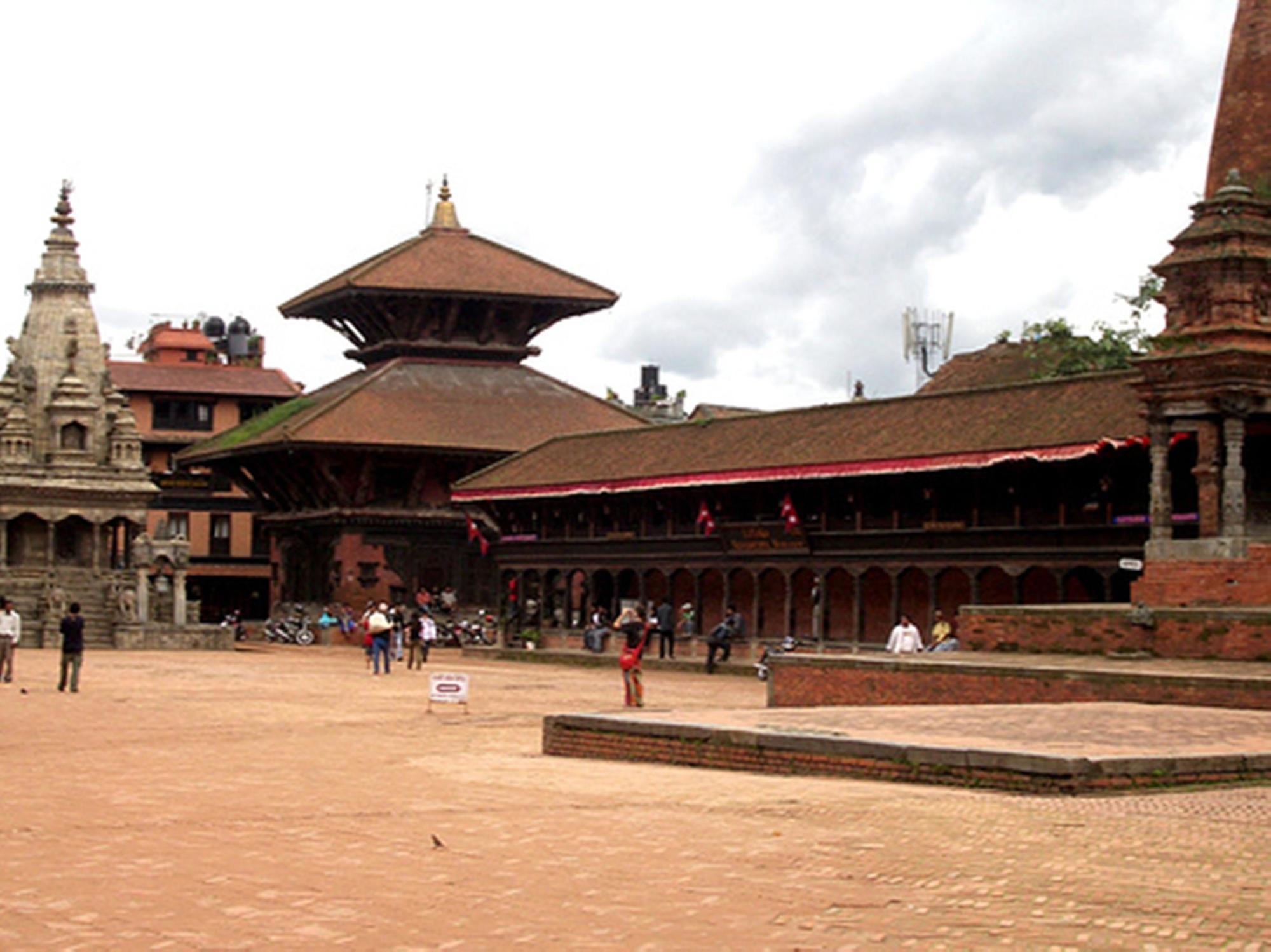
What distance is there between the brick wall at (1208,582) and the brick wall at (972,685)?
4.34 meters

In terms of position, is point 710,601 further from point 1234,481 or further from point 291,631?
point 1234,481

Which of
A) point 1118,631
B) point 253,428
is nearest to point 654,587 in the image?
point 253,428

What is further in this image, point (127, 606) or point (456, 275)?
point (456, 275)

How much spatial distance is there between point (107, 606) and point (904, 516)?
86.5ft

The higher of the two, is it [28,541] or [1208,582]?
[28,541]

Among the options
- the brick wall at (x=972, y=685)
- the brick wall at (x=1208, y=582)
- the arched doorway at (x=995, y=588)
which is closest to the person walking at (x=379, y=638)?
the arched doorway at (x=995, y=588)

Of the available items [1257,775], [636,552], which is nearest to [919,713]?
[1257,775]

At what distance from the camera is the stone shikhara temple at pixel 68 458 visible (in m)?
61.3

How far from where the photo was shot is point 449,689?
28516 millimetres

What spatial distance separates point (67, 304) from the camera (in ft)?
212

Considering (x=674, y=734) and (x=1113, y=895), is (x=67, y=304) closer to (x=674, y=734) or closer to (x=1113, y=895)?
(x=674, y=734)

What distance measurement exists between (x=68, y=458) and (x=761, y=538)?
2626 centimetres

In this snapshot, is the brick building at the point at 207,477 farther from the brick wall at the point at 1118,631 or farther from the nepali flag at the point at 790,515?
the brick wall at the point at 1118,631

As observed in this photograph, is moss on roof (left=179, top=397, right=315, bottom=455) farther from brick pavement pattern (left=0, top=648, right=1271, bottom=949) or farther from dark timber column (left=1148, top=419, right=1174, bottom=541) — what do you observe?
brick pavement pattern (left=0, top=648, right=1271, bottom=949)
